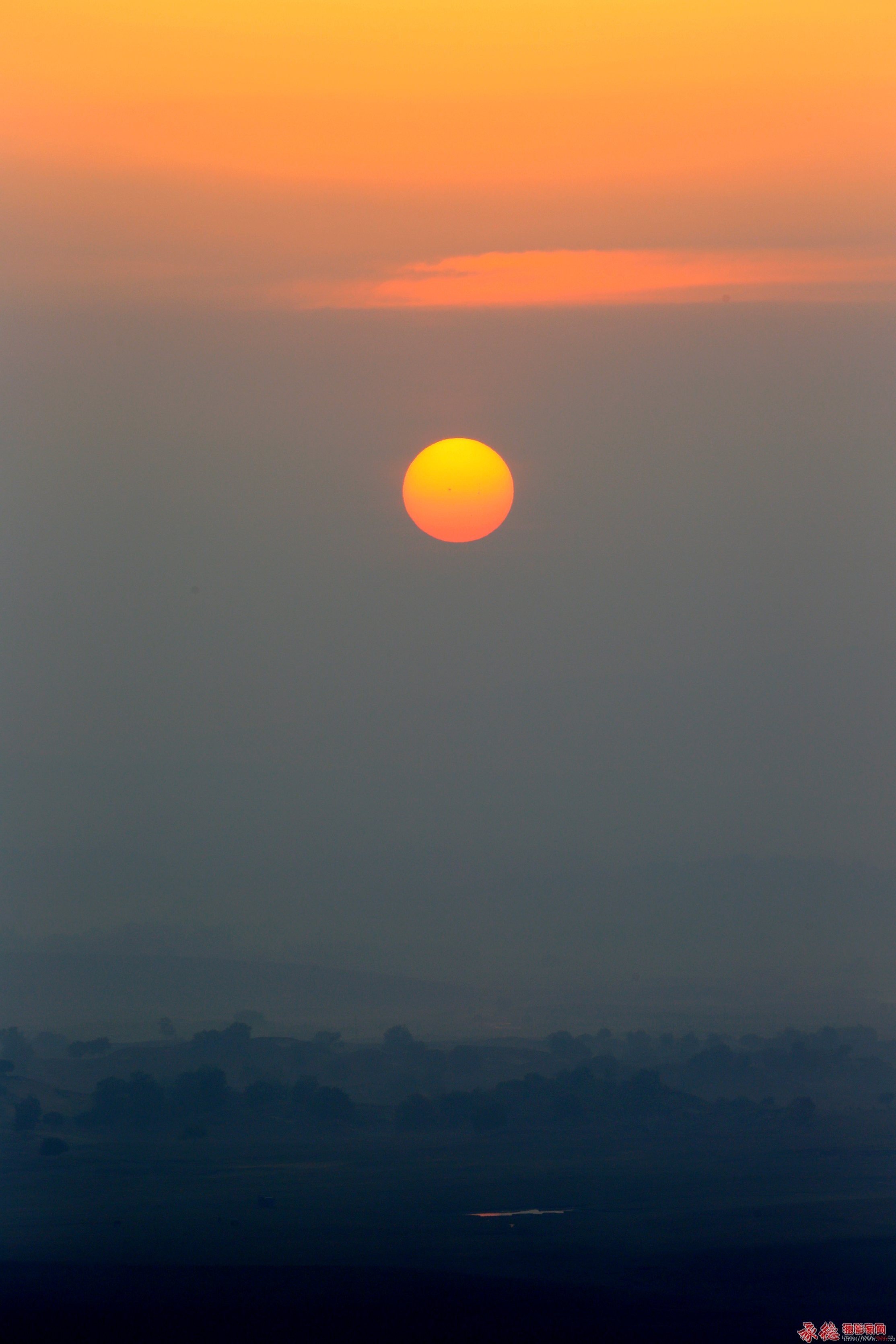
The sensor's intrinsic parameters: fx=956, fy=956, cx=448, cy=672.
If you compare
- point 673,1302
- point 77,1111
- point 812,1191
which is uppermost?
point 77,1111

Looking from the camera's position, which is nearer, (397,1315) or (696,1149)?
(397,1315)

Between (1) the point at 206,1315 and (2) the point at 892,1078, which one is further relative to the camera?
(2) the point at 892,1078

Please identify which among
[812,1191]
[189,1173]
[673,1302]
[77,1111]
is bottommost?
[673,1302]

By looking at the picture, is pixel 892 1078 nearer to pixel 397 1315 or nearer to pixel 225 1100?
pixel 397 1315

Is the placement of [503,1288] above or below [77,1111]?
below

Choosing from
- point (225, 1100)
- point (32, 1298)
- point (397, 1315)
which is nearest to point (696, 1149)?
point (397, 1315)

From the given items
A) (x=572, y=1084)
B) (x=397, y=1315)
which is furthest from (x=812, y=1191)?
(x=397, y=1315)

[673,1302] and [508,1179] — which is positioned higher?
[508,1179]

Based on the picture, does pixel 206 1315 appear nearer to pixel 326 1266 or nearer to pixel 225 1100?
pixel 326 1266

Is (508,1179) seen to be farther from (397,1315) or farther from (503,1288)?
(397,1315)
